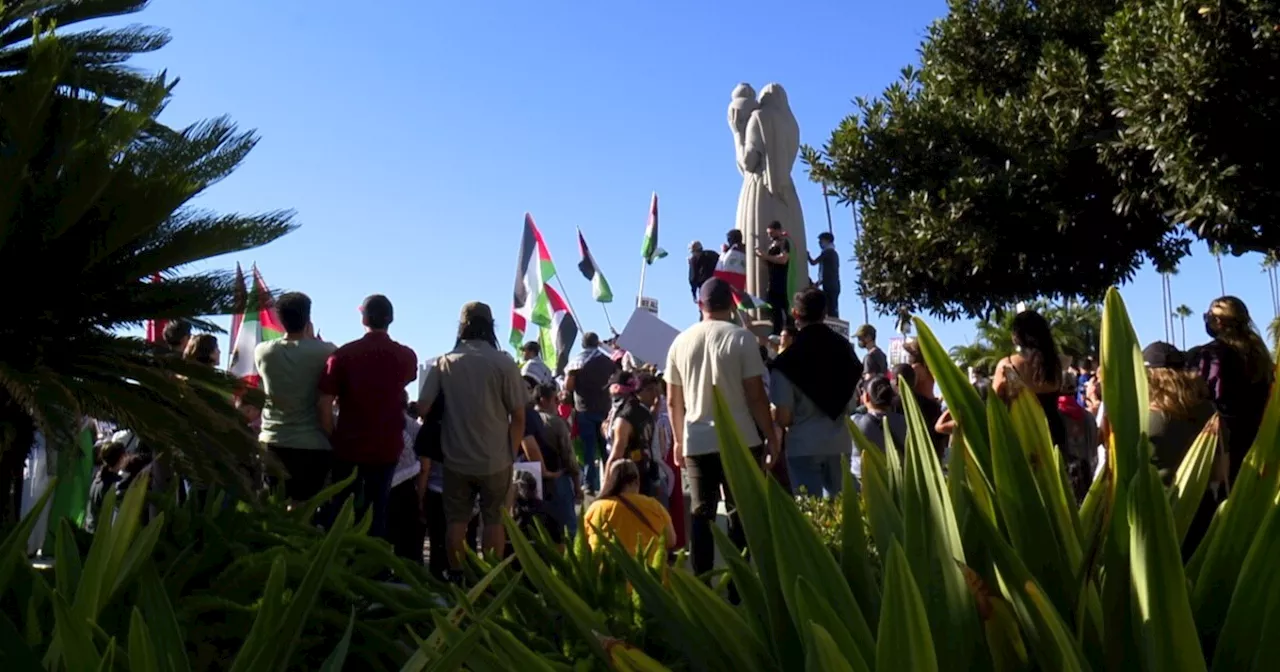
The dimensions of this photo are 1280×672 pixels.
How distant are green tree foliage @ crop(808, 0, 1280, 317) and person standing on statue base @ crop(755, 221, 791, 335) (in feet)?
9.29

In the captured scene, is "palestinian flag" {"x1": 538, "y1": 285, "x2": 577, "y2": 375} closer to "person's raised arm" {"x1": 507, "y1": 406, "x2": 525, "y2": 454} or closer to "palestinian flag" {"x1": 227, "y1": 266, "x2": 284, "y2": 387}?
"palestinian flag" {"x1": 227, "y1": 266, "x2": 284, "y2": 387}

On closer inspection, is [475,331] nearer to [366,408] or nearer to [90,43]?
[366,408]

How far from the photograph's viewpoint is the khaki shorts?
23.0 feet

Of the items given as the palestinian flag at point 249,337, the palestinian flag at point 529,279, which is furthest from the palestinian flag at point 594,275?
the palestinian flag at point 249,337

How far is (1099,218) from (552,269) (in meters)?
8.77

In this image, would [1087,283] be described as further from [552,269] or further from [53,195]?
[53,195]

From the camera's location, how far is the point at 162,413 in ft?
9.41

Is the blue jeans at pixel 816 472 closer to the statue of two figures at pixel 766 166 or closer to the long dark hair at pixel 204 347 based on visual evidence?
the long dark hair at pixel 204 347

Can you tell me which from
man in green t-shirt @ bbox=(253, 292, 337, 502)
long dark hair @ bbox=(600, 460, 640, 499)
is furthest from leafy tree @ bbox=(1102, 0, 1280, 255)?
man in green t-shirt @ bbox=(253, 292, 337, 502)

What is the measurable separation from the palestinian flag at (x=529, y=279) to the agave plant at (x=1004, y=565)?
17.1 meters

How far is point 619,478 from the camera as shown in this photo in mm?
5961

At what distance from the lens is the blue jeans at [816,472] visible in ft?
23.6

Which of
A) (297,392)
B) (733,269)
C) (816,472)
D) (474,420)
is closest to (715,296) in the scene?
(816,472)

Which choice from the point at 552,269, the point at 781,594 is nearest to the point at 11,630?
the point at 781,594
